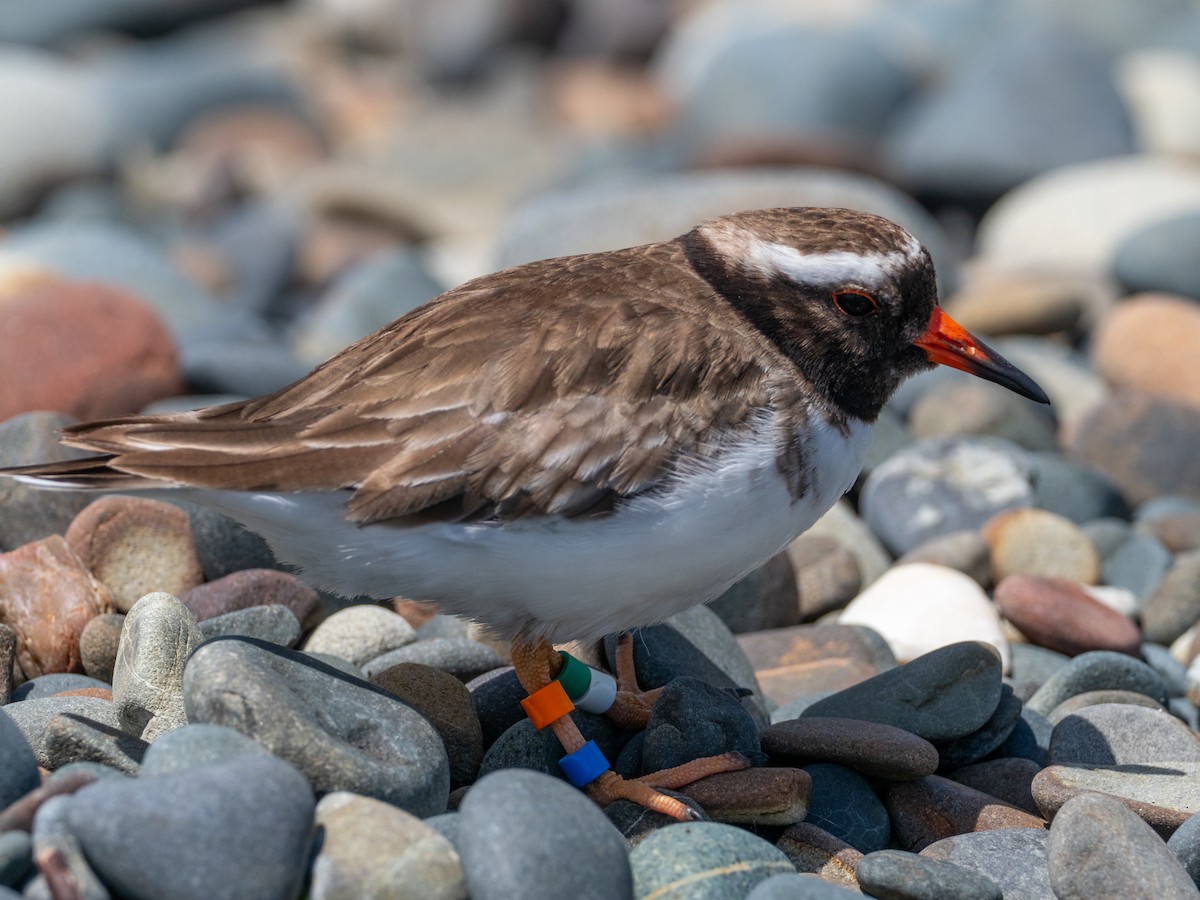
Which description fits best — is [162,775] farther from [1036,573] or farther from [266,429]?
[1036,573]

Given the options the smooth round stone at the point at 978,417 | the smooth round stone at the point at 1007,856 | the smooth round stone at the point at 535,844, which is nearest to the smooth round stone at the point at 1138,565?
the smooth round stone at the point at 978,417

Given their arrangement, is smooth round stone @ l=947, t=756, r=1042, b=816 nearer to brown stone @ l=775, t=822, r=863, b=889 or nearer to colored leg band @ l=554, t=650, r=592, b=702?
brown stone @ l=775, t=822, r=863, b=889

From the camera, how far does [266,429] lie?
5117 millimetres

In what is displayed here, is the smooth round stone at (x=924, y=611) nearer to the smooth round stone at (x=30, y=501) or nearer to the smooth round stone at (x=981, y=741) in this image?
the smooth round stone at (x=981, y=741)

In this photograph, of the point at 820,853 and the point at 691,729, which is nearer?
the point at 820,853

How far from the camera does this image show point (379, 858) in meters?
4.19

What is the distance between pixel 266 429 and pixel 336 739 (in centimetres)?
118

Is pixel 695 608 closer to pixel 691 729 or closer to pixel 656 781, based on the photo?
pixel 691 729

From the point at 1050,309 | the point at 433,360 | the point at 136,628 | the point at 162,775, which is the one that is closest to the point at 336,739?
the point at 162,775

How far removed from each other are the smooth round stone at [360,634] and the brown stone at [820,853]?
199 cm

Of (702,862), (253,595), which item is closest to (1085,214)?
(253,595)

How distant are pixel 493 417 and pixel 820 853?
75.1 inches

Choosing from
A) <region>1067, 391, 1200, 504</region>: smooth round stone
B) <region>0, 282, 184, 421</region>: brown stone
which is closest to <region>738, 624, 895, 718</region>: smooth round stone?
<region>1067, 391, 1200, 504</region>: smooth round stone

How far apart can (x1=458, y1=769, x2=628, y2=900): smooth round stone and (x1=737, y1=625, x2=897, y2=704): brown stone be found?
7.64ft
